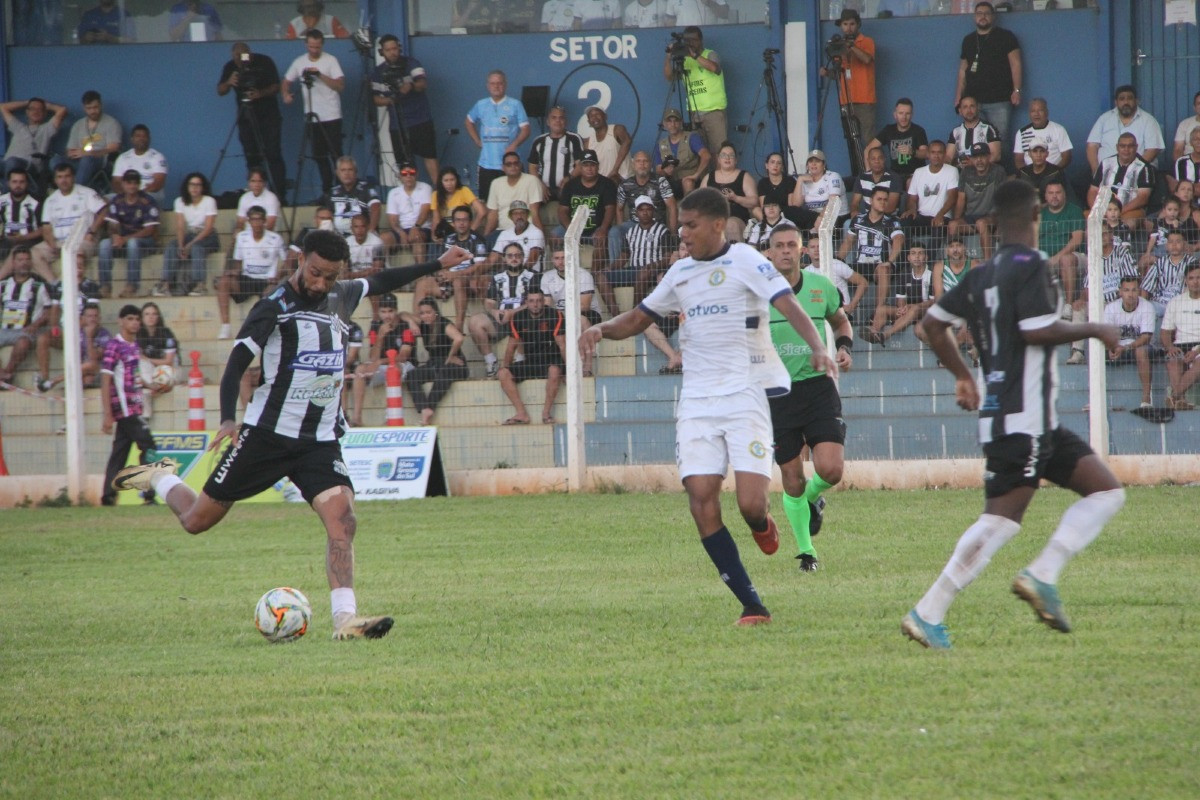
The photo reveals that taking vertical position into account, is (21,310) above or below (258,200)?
below

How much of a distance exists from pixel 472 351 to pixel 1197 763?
12.1 metres

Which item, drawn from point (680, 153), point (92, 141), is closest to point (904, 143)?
point (680, 153)

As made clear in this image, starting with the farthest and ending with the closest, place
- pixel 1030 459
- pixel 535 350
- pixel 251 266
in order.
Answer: pixel 251 266 → pixel 535 350 → pixel 1030 459

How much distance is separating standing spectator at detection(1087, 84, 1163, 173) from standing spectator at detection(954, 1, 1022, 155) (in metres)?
1.42

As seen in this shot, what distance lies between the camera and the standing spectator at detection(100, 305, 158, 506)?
642 inches

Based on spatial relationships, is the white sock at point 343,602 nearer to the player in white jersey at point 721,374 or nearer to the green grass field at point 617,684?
the green grass field at point 617,684

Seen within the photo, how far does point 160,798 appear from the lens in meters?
4.55

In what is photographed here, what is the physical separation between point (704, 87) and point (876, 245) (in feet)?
19.2

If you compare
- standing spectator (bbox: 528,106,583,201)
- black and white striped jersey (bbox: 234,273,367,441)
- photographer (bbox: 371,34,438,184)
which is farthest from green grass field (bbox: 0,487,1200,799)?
photographer (bbox: 371,34,438,184)

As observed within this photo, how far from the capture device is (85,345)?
16.9 meters

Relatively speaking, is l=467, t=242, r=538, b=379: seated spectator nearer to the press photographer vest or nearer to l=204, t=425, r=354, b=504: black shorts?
the press photographer vest

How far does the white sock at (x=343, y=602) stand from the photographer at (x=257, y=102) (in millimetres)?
14324

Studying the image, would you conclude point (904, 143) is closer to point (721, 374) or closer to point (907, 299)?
point (907, 299)

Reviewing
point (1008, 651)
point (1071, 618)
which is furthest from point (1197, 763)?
point (1071, 618)
